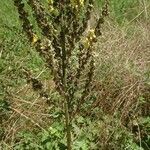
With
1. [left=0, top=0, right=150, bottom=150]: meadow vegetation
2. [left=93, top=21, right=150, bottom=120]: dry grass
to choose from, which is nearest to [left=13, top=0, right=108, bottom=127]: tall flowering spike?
[left=0, top=0, right=150, bottom=150]: meadow vegetation

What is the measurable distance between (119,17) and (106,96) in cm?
269

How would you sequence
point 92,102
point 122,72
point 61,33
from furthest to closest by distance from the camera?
point 122,72 → point 92,102 → point 61,33

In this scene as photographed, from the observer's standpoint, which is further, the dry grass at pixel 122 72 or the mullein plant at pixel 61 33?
the dry grass at pixel 122 72

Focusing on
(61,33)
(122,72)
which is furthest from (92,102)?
(61,33)

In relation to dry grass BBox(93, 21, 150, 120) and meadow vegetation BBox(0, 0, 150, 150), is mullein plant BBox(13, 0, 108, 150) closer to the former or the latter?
meadow vegetation BBox(0, 0, 150, 150)

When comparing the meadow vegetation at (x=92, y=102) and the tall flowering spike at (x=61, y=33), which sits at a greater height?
the tall flowering spike at (x=61, y=33)

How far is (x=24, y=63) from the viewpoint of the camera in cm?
589

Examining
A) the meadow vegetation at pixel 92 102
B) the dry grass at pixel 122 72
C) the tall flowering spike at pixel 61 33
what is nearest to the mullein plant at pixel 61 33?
the tall flowering spike at pixel 61 33

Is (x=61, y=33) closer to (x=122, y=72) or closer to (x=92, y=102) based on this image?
(x=92, y=102)

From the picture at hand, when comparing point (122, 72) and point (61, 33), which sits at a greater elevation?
point (61, 33)

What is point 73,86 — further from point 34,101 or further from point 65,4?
point 34,101

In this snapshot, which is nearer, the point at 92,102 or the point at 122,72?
the point at 92,102

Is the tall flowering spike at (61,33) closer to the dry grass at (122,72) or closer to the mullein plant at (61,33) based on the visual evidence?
the mullein plant at (61,33)

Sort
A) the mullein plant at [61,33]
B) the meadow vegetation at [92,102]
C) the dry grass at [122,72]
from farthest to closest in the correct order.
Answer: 1. the dry grass at [122,72]
2. the meadow vegetation at [92,102]
3. the mullein plant at [61,33]
